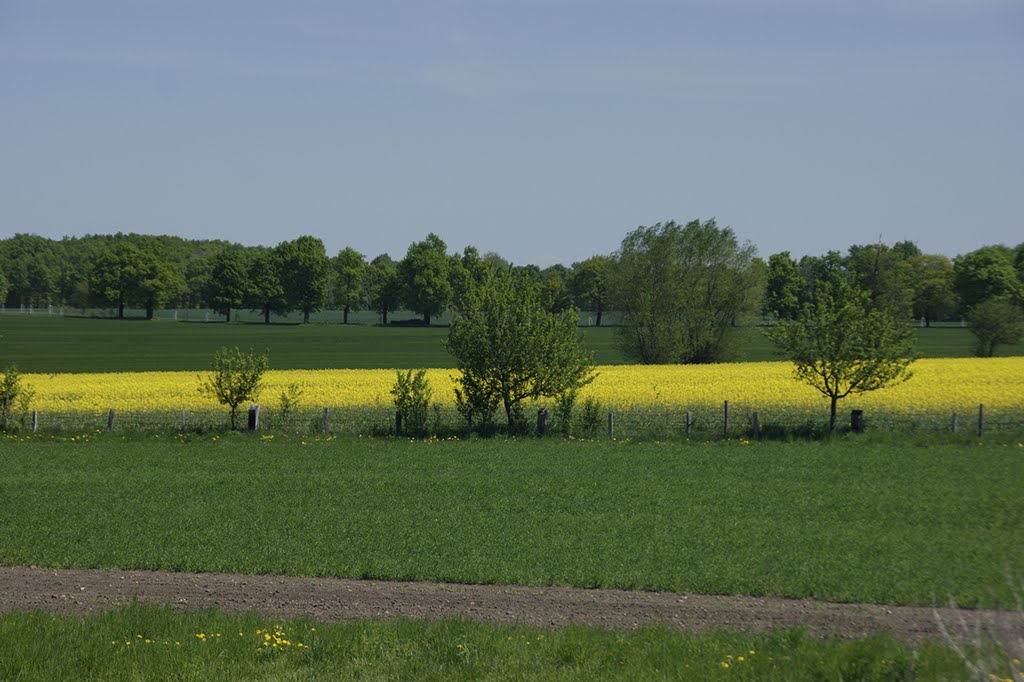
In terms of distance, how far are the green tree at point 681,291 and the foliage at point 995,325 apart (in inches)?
882

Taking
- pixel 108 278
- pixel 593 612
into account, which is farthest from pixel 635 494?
pixel 108 278

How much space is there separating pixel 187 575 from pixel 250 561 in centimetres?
115

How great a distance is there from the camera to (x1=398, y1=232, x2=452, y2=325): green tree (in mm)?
180375

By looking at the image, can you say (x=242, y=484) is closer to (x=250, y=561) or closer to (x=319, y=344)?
(x=250, y=561)

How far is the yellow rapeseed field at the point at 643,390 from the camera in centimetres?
4600

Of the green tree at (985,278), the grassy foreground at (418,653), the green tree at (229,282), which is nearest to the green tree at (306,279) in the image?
the green tree at (229,282)

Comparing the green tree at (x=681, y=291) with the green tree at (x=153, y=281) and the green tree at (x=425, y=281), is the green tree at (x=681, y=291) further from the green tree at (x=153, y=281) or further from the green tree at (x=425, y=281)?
the green tree at (x=153, y=281)

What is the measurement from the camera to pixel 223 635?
13492 mm

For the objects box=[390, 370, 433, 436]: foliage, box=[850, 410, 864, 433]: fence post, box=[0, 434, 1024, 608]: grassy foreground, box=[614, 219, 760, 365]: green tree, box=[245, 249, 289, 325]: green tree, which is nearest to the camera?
box=[0, 434, 1024, 608]: grassy foreground

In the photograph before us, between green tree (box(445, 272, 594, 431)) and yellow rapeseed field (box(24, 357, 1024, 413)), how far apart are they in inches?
247

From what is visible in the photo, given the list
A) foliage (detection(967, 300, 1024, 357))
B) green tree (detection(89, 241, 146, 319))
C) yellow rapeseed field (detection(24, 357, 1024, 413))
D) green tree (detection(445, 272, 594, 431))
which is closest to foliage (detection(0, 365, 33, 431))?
yellow rapeseed field (detection(24, 357, 1024, 413))

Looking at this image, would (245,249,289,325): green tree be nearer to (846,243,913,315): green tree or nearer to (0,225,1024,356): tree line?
(0,225,1024,356): tree line

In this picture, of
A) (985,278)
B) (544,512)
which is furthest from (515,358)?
(985,278)

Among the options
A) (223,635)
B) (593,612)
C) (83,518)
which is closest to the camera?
(223,635)
